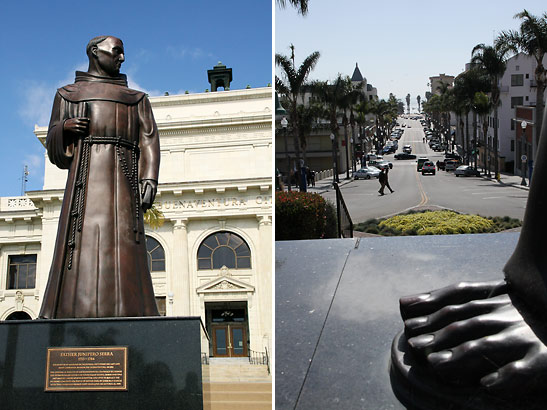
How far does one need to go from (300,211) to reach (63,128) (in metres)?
4.65

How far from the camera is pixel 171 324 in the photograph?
195 inches

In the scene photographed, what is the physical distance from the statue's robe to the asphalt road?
15.0 feet

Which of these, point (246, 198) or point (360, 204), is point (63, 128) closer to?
point (360, 204)

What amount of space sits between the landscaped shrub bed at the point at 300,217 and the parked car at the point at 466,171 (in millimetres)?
2486

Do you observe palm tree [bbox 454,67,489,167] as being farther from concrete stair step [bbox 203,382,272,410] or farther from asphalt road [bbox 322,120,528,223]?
concrete stair step [bbox 203,382,272,410]

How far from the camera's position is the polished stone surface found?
2555 mm

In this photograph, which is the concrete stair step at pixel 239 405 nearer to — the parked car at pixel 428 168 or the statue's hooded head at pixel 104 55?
the parked car at pixel 428 168

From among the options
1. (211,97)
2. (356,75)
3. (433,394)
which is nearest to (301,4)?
(356,75)

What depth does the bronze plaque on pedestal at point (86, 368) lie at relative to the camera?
485cm

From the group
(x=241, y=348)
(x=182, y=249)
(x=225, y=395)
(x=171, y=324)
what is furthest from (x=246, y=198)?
(x=171, y=324)

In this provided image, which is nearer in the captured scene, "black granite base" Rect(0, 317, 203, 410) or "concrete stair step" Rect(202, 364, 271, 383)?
"black granite base" Rect(0, 317, 203, 410)

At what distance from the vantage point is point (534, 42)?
8.02m

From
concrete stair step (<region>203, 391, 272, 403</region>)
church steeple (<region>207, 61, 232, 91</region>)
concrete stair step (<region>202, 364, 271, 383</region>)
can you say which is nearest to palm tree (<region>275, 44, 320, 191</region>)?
concrete stair step (<region>203, 391, 272, 403</region>)

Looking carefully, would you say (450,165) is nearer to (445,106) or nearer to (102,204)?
(445,106)
